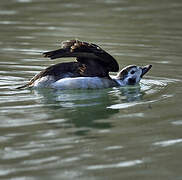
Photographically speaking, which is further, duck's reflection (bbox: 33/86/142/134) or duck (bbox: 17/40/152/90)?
duck (bbox: 17/40/152/90)

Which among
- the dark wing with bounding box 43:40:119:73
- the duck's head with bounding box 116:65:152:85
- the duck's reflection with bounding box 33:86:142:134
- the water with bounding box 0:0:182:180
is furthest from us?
the duck's head with bounding box 116:65:152:85

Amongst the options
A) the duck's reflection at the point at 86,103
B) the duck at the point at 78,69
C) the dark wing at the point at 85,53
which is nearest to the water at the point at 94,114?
the duck's reflection at the point at 86,103

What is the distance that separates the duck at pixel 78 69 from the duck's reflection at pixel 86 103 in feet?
0.36

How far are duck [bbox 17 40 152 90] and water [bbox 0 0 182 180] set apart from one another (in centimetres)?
12

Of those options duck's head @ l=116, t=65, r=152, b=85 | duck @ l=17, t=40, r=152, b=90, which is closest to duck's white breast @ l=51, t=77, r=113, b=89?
duck @ l=17, t=40, r=152, b=90

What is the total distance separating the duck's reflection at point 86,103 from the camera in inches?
286

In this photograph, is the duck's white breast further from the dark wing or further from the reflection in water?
the dark wing

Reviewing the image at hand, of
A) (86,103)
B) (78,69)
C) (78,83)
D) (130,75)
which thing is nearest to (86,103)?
(86,103)

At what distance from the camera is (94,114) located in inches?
301

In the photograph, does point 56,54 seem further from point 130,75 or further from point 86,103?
point 130,75

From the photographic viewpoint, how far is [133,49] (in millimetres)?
12461

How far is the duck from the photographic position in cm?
875

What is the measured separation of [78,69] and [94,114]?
1.40 meters

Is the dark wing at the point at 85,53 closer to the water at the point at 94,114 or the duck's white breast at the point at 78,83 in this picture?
the duck's white breast at the point at 78,83
